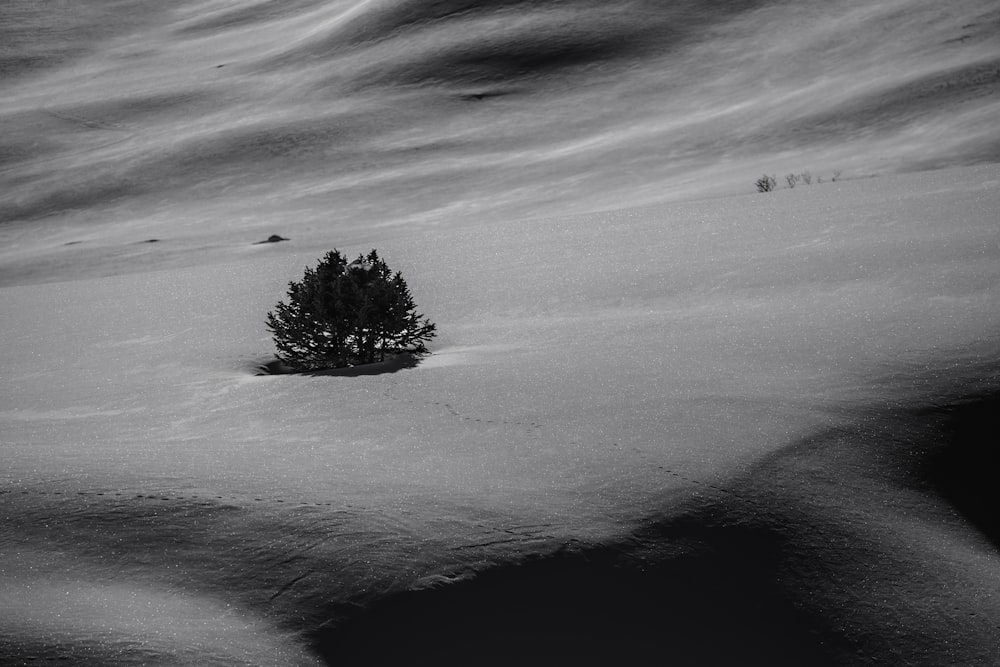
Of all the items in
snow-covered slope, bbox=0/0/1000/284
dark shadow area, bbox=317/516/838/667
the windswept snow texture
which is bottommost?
dark shadow area, bbox=317/516/838/667

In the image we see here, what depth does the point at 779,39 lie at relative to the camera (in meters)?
34.1

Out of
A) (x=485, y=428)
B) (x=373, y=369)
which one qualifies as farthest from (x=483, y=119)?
(x=485, y=428)

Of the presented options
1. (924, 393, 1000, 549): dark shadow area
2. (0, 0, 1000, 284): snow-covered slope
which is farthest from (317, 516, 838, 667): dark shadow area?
(0, 0, 1000, 284): snow-covered slope

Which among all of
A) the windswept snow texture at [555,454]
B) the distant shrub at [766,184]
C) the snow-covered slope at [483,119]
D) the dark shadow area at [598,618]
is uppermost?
the snow-covered slope at [483,119]

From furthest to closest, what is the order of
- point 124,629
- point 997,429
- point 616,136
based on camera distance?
point 616,136, point 997,429, point 124,629

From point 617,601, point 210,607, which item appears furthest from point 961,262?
point 210,607

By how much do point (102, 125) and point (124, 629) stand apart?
3855cm

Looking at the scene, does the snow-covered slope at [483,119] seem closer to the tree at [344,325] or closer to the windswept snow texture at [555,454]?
the windswept snow texture at [555,454]

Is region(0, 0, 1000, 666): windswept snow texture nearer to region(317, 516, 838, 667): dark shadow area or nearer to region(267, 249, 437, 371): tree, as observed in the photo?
region(317, 516, 838, 667): dark shadow area

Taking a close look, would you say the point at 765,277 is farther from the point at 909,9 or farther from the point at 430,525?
the point at 909,9

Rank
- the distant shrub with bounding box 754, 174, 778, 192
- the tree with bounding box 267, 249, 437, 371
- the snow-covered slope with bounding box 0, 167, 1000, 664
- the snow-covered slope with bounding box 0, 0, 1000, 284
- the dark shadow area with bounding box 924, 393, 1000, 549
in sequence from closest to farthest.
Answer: the snow-covered slope with bounding box 0, 167, 1000, 664
the dark shadow area with bounding box 924, 393, 1000, 549
the tree with bounding box 267, 249, 437, 371
the distant shrub with bounding box 754, 174, 778, 192
the snow-covered slope with bounding box 0, 0, 1000, 284

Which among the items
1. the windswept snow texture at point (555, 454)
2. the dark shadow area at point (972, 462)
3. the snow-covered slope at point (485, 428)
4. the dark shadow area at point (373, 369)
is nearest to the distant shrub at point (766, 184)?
the windswept snow texture at point (555, 454)

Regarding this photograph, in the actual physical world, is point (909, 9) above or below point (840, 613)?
above

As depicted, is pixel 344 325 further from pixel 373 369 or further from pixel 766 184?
pixel 766 184
